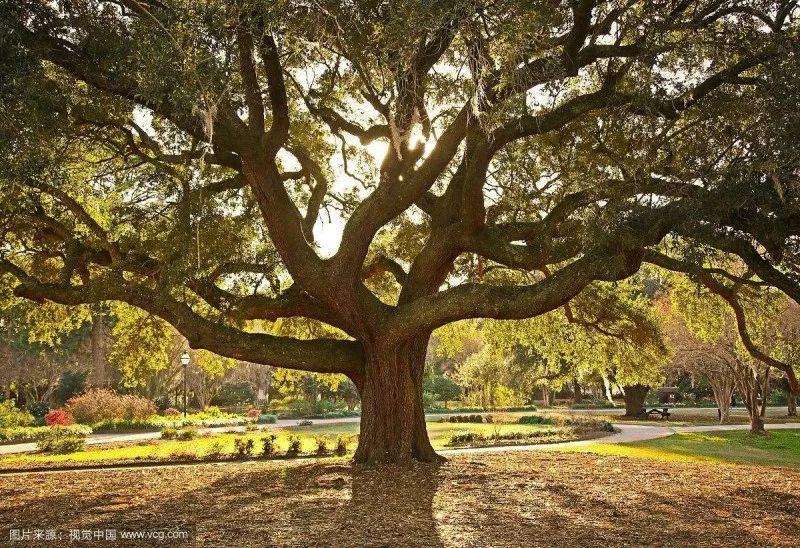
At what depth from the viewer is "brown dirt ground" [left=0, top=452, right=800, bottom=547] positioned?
7285 millimetres

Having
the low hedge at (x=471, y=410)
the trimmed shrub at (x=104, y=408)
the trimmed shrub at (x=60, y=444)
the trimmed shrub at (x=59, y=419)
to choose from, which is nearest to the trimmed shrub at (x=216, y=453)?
the trimmed shrub at (x=60, y=444)

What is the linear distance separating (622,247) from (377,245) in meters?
7.62

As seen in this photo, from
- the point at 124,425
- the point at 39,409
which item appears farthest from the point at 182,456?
the point at 39,409

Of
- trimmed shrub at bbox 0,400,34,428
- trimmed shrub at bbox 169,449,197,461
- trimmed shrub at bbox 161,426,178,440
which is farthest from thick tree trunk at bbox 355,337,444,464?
trimmed shrub at bbox 0,400,34,428

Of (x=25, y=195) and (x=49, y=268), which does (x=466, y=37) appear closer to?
(x=25, y=195)

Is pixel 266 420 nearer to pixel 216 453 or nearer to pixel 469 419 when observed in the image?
pixel 469 419

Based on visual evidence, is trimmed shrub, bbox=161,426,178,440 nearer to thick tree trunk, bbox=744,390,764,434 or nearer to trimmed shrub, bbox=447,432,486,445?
trimmed shrub, bbox=447,432,486,445

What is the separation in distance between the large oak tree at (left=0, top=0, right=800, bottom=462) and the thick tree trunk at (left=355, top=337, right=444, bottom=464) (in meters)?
0.05

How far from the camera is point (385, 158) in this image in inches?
510

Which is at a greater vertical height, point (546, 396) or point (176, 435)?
point (546, 396)

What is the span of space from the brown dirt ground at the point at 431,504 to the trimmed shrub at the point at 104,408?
16.4 metres

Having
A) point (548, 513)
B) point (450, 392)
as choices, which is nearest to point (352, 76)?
point (548, 513)

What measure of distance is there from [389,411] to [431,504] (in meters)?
4.01

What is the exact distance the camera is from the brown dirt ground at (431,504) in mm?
7285
